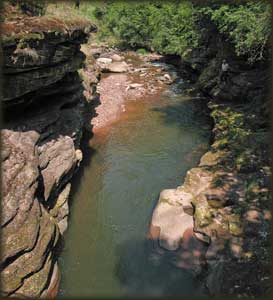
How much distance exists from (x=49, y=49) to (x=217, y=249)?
7.16m

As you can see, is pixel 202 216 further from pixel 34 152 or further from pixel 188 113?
pixel 188 113

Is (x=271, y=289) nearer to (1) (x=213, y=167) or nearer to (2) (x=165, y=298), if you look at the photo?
(2) (x=165, y=298)

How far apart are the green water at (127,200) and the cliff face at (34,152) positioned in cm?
78

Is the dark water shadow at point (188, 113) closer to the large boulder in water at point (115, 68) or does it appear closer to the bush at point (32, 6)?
the large boulder in water at point (115, 68)

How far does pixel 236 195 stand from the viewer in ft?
34.1

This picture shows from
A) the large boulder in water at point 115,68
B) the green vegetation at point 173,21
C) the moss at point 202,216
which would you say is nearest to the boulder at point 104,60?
the large boulder in water at point 115,68

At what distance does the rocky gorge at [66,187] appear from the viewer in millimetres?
7840

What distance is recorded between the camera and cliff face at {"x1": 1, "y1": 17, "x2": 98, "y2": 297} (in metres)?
7.68

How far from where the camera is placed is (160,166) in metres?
14.3

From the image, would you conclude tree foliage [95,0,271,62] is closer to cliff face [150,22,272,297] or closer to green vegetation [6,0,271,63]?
green vegetation [6,0,271,63]

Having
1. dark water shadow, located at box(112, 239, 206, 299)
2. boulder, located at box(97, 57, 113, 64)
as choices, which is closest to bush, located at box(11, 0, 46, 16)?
dark water shadow, located at box(112, 239, 206, 299)

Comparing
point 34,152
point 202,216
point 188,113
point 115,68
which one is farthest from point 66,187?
point 115,68

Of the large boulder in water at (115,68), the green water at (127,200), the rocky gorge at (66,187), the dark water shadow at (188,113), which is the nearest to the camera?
the rocky gorge at (66,187)

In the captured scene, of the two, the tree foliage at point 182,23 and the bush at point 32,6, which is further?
the tree foliage at point 182,23
